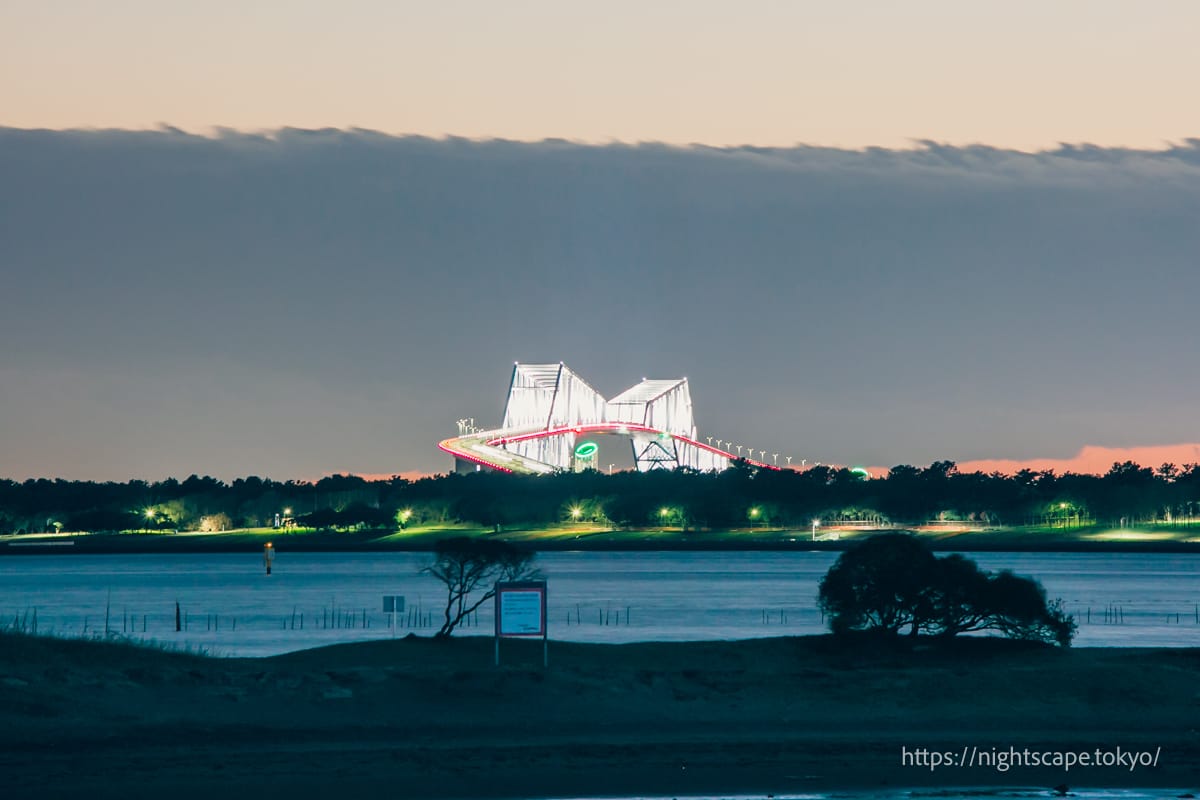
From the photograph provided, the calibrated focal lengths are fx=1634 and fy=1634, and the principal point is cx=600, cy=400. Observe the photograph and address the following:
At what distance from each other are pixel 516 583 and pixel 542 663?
3.20 metres

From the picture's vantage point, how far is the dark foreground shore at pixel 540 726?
63.2 feet

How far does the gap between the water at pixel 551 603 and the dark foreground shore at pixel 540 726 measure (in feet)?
69.2

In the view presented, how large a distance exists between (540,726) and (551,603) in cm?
5615

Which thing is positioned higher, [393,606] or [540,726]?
[393,606]

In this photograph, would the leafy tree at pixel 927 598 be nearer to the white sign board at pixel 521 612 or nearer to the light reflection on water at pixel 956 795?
the white sign board at pixel 521 612

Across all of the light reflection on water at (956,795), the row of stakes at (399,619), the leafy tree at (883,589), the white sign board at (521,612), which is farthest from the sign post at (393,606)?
the light reflection on water at (956,795)

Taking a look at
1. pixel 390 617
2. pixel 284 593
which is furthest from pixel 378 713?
pixel 284 593

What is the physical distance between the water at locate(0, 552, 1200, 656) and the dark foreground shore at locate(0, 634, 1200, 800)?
21080 millimetres

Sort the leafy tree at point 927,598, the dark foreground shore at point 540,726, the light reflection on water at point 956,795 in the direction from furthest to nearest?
the leafy tree at point 927,598 → the dark foreground shore at point 540,726 → the light reflection on water at point 956,795

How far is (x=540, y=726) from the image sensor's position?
915 inches

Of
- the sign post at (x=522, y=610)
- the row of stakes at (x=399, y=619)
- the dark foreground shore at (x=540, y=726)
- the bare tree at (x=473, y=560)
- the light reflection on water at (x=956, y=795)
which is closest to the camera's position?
the light reflection on water at (x=956, y=795)

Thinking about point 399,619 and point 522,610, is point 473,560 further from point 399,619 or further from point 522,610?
point 399,619

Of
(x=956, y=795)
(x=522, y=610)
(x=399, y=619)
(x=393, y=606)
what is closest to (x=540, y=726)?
(x=522, y=610)

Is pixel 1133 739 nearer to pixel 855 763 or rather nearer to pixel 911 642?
pixel 855 763
